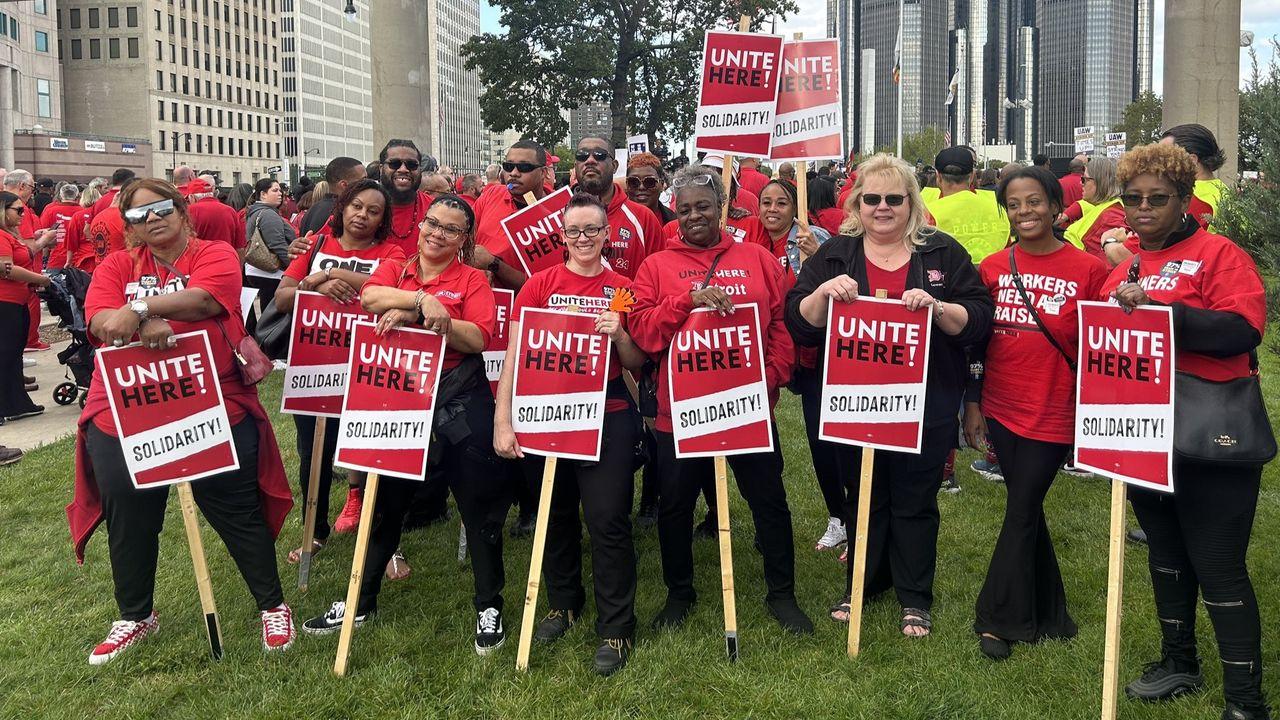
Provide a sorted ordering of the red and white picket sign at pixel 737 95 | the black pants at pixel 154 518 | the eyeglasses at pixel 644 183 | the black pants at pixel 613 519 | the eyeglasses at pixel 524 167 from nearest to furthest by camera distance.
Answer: the black pants at pixel 154 518 < the black pants at pixel 613 519 < the eyeglasses at pixel 524 167 < the red and white picket sign at pixel 737 95 < the eyeglasses at pixel 644 183

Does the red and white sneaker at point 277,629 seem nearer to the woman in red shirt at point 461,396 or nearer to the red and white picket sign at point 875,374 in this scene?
the woman in red shirt at point 461,396

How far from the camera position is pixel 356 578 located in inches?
197

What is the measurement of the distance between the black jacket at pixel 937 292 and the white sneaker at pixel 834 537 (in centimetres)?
173

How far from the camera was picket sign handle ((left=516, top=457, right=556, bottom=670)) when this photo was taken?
4.89m

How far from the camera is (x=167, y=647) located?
5.23 meters

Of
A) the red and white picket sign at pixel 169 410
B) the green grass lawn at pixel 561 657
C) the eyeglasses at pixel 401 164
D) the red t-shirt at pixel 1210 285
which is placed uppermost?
the eyeglasses at pixel 401 164

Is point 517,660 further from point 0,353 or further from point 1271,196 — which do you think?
point 0,353

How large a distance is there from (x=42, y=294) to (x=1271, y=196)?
40.0 ft

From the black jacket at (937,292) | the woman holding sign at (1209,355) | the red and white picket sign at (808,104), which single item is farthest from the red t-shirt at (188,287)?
the woman holding sign at (1209,355)

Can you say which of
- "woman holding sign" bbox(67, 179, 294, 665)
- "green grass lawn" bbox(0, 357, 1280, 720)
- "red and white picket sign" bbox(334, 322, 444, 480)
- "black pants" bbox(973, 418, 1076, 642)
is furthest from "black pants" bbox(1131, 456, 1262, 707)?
"woman holding sign" bbox(67, 179, 294, 665)

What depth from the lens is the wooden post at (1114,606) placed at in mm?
4121

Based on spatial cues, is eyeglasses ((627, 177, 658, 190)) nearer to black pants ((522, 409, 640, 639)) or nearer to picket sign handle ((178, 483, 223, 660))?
black pants ((522, 409, 640, 639))

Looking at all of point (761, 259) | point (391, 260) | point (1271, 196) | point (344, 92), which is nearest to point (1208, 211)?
point (1271, 196)

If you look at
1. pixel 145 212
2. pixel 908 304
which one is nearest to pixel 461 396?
pixel 145 212
